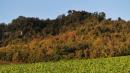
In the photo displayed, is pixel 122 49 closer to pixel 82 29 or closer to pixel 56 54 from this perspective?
pixel 56 54

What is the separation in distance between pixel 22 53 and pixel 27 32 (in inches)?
565

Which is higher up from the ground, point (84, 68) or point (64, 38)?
point (64, 38)

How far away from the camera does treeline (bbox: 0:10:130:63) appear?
149 ft

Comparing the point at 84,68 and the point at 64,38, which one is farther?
the point at 64,38

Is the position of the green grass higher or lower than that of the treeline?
lower

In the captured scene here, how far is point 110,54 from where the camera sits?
1747 inches

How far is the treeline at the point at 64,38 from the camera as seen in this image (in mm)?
45375

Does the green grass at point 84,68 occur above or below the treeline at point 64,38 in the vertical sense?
below

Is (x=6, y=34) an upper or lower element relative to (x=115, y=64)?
upper

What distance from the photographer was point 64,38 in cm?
5309

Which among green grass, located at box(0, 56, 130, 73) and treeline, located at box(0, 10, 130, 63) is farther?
treeline, located at box(0, 10, 130, 63)

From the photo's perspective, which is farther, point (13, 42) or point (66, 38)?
point (13, 42)

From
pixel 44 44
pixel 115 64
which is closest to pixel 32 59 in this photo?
pixel 44 44

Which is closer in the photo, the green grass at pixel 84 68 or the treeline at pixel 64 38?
the green grass at pixel 84 68
